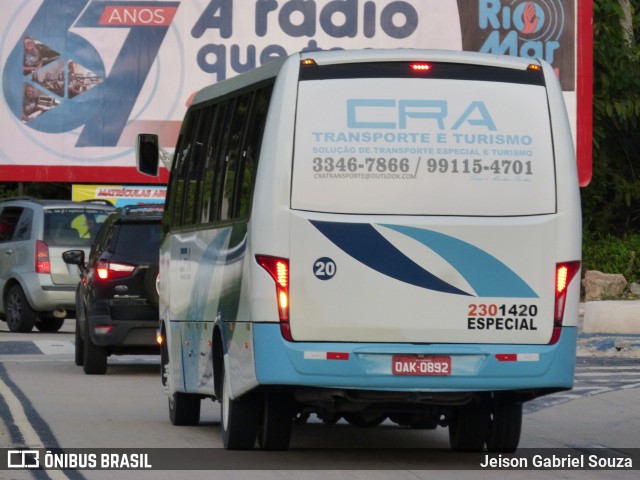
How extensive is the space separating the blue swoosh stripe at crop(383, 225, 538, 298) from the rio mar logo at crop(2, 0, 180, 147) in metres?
27.6

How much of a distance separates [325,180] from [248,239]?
64cm

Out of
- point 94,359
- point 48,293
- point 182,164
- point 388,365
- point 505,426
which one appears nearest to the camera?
point 388,365

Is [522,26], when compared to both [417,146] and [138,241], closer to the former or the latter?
[138,241]

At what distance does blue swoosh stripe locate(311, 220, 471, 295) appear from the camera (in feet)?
36.7

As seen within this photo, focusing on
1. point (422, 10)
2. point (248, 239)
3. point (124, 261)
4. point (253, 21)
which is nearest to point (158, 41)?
point (253, 21)

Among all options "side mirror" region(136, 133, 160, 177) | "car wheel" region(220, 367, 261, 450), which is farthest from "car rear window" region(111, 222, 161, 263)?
"car wheel" region(220, 367, 261, 450)

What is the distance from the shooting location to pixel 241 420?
12.0 metres

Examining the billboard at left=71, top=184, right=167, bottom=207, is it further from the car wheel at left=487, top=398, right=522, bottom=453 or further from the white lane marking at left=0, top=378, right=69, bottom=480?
the car wheel at left=487, top=398, right=522, bottom=453

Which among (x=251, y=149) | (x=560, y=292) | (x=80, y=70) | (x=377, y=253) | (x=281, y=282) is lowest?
(x=560, y=292)

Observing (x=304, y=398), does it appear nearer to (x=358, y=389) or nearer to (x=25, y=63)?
(x=358, y=389)

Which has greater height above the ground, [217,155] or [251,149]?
[251,149]

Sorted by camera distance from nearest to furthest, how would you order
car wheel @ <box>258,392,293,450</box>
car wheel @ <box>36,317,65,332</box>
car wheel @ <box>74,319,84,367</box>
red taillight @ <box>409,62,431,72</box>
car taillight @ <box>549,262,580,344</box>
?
car taillight @ <box>549,262,580,344</box> → red taillight @ <box>409,62,431,72</box> → car wheel @ <box>258,392,293,450</box> → car wheel @ <box>74,319,84,367</box> → car wheel @ <box>36,317,65,332</box>

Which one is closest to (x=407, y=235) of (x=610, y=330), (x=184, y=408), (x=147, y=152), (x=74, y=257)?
(x=184, y=408)

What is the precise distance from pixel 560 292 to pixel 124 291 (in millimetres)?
8777
